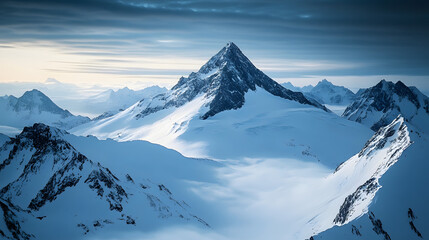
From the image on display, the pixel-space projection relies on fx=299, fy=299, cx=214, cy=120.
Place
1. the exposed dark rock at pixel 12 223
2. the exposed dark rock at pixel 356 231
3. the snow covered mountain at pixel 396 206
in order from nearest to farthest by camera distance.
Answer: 1. the exposed dark rock at pixel 12 223
2. the exposed dark rock at pixel 356 231
3. the snow covered mountain at pixel 396 206

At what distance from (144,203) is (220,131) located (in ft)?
415

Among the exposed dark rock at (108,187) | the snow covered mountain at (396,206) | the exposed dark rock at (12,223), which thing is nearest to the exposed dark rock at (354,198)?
the snow covered mountain at (396,206)

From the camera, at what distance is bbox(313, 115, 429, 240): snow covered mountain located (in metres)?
48.4

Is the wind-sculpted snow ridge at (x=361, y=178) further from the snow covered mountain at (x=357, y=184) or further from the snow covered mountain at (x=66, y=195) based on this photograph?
the snow covered mountain at (x=66, y=195)

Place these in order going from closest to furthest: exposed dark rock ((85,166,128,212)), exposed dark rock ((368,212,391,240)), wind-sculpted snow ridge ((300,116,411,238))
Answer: exposed dark rock ((368,212,391,240)), wind-sculpted snow ridge ((300,116,411,238)), exposed dark rock ((85,166,128,212))

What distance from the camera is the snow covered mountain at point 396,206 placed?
4838 centimetres

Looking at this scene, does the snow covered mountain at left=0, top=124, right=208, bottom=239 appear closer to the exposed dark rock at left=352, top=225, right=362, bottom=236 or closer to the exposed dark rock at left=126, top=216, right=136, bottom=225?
the exposed dark rock at left=126, top=216, right=136, bottom=225

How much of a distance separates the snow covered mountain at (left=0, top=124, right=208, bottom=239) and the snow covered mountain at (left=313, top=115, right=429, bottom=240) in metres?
37.3

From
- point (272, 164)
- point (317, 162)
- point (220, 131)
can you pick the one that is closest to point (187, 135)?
point (220, 131)

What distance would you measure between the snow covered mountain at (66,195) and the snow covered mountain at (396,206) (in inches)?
1468

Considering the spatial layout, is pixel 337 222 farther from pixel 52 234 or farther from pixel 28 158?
pixel 28 158

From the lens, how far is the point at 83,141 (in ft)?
351

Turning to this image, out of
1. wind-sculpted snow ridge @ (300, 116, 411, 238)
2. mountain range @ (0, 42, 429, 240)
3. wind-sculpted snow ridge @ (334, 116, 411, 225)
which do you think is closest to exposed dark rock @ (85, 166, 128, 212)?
mountain range @ (0, 42, 429, 240)

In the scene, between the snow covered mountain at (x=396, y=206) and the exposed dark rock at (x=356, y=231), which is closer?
the exposed dark rock at (x=356, y=231)
